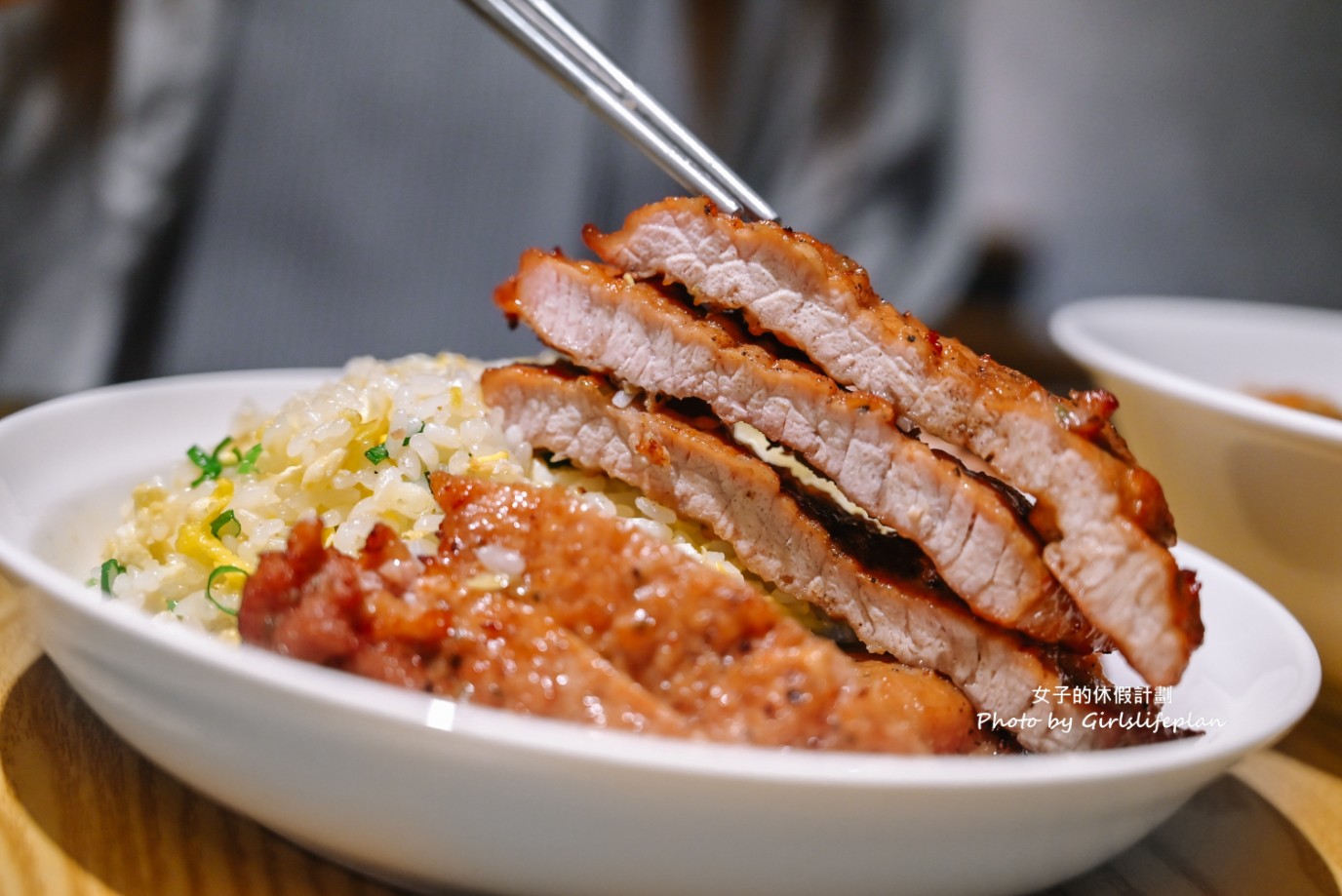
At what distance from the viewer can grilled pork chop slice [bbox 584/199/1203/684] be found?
1.56 metres

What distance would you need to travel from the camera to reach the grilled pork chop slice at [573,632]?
1.33m

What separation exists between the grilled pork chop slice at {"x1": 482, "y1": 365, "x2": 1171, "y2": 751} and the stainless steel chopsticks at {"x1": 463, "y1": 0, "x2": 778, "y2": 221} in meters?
0.46

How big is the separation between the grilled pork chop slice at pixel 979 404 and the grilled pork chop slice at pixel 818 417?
0.05 metres

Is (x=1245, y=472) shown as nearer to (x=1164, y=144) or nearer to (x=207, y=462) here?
(x=207, y=462)

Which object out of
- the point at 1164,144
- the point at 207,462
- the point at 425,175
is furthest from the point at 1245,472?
the point at 1164,144

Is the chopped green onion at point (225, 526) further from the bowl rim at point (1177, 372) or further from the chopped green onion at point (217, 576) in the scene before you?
the bowl rim at point (1177, 372)

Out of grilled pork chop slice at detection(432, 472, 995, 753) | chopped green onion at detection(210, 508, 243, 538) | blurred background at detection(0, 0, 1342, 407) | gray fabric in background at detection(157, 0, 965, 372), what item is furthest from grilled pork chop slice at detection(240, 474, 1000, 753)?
gray fabric in background at detection(157, 0, 965, 372)

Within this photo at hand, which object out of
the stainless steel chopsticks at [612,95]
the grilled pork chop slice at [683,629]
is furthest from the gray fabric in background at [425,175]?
the grilled pork chop slice at [683,629]

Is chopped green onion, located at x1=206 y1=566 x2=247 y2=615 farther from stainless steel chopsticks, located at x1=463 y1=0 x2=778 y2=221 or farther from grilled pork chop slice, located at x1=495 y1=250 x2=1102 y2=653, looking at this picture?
stainless steel chopsticks, located at x1=463 y1=0 x2=778 y2=221

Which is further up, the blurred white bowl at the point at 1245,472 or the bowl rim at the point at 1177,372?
the bowl rim at the point at 1177,372

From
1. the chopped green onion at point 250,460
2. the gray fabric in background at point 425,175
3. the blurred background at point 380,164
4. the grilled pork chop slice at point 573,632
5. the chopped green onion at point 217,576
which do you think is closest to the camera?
the grilled pork chop slice at point 573,632

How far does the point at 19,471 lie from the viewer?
6.48 feet

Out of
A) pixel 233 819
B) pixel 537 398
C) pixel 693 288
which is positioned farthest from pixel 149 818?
pixel 693 288

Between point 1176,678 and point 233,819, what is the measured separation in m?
1.36
